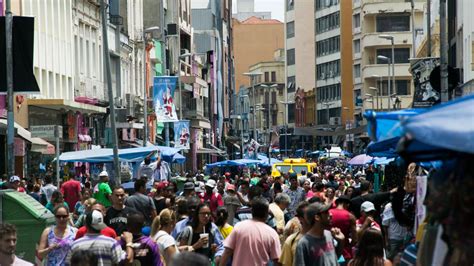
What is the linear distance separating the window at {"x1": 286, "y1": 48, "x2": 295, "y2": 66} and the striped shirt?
151823mm

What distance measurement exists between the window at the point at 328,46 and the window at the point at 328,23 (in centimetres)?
124

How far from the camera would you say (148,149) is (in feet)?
127

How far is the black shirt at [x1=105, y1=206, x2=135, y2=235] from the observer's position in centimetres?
1672

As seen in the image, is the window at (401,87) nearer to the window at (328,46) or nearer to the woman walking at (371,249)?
the window at (328,46)

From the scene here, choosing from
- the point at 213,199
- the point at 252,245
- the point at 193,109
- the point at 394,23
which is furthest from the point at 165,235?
the point at 394,23

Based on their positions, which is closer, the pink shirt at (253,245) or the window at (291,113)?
the pink shirt at (253,245)

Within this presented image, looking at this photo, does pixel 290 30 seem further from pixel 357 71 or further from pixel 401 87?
pixel 401 87

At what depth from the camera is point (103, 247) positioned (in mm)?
12336

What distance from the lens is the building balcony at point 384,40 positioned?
11812 centimetres

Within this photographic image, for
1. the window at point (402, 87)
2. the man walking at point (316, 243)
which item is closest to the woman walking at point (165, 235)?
the man walking at point (316, 243)

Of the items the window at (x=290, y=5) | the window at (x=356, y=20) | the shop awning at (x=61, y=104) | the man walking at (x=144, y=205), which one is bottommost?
the man walking at (x=144, y=205)

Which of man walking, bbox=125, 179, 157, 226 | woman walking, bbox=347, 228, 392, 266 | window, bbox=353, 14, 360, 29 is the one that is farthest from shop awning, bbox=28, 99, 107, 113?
window, bbox=353, 14, 360, 29

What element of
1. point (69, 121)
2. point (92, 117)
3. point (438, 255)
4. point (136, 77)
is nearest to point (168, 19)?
point (136, 77)

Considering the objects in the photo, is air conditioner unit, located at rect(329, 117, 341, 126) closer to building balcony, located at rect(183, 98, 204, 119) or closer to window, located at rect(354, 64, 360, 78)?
window, located at rect(354, 64, 360, 78)
